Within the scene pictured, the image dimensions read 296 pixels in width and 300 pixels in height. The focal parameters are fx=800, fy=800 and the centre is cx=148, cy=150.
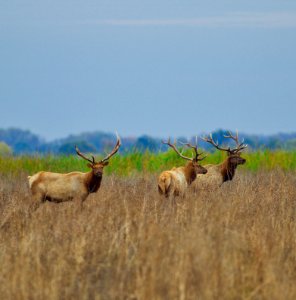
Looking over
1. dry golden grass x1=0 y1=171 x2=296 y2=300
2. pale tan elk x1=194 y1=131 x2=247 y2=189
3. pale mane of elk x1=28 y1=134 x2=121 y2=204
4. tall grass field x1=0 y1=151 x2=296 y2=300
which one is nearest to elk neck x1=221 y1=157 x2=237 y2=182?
pale tan elk x1=194 y1=131 x2=247 y2=189

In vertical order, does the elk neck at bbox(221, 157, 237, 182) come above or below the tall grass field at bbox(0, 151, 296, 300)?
above

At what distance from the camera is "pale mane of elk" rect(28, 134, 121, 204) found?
12477 mm

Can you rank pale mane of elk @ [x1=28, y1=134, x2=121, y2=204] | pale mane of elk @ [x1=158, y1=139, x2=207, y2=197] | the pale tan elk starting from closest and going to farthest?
pale mane of elk @ [x1=28, y1=134, x2=121, y2=204]
pale mane of elk @ [x1=158, y1=139, x2=207, y2=197]
the pale tan elk

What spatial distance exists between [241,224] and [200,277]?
3.01 metres

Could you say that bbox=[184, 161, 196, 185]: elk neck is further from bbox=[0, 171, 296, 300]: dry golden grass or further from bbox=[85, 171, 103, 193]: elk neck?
bbox=[0, 171, 296, 300]: dry golden grass

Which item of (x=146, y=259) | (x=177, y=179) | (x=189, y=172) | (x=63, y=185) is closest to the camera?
(x=146, y=259)

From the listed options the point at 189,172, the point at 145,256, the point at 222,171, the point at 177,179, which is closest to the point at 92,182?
the point at 177,179

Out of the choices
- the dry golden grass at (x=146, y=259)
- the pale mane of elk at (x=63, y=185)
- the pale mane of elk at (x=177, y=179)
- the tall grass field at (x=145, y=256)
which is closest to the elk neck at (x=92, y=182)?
the pale mane of elk at (x=63, y=185)

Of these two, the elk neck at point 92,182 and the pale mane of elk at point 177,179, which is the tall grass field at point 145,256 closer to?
the elk neck at point 92,182

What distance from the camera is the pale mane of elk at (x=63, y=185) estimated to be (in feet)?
40.9

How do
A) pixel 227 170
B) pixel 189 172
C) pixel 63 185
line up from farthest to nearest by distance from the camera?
pixel 227 170 → pixel 189 172 → pixel 63 185

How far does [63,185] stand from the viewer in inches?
495

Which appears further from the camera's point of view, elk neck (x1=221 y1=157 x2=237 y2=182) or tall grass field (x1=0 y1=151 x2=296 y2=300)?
elk neck (x1=221 y1=157 x2=237 y2=182)

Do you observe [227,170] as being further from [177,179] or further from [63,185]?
[63,185]
